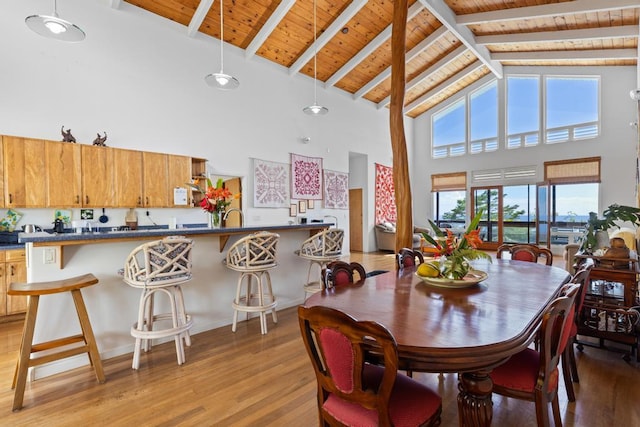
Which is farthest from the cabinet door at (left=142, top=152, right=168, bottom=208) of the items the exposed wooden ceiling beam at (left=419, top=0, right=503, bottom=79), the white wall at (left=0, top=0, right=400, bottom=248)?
the exposed wooden ceiling beam at (left=419, top=0, right=503, bottom=79)

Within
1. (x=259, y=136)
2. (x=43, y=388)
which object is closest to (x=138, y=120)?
(x=259, y=136)

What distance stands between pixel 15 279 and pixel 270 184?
13.1 feet

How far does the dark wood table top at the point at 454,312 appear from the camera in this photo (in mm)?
1054

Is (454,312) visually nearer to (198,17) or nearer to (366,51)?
(198,17)

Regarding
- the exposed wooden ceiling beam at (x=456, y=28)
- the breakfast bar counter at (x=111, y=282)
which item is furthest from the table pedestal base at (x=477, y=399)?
the exposed wooden ceiling beam at (x=456, y=28)

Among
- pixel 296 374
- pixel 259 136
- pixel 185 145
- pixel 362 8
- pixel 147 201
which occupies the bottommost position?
pixel 296 374

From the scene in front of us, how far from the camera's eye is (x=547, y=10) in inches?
199

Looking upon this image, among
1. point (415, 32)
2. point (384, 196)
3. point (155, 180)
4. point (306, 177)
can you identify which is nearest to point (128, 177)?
point (155, 180)

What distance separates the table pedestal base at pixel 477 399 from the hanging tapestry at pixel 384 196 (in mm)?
7903

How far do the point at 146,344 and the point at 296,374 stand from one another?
1388 millimetres

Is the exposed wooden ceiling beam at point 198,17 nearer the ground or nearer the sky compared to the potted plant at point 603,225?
nearer the sky

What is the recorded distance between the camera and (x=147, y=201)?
4434mm

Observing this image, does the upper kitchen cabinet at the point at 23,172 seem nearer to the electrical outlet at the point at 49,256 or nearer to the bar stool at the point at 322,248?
the electrical outlet at the point at 49,256

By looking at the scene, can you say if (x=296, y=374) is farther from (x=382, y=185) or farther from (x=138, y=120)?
(x=382, y=185)
